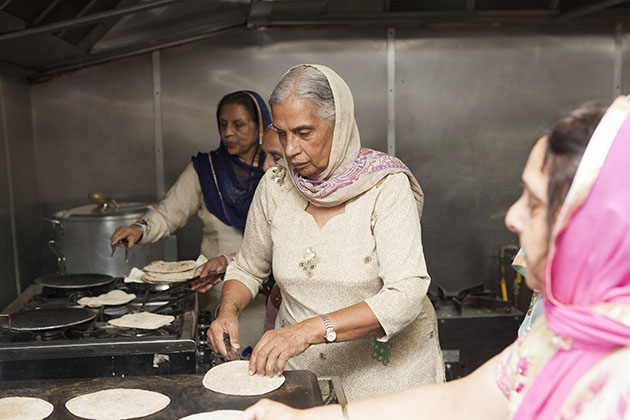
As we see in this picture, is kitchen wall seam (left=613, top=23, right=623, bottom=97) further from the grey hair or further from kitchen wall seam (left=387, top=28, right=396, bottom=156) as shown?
the grey hair

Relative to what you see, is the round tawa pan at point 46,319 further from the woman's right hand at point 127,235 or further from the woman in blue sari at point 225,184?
the woman in blue sari at point 225,184

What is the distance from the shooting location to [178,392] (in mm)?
1505

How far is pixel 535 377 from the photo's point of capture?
37.7 inches

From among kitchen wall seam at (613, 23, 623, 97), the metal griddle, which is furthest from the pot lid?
kitchen wall seam at (613, 23, 623, 97)

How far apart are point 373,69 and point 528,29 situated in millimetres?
1046

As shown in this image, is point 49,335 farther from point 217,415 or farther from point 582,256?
point 582,256

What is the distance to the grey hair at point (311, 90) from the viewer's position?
175 centimetres

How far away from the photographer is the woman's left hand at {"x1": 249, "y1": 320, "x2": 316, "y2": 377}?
1.55 m

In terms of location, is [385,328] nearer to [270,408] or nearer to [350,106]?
[270,408]

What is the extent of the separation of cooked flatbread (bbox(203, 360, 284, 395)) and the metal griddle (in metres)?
0.02

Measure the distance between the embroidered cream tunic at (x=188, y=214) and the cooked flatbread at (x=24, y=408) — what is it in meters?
1.63

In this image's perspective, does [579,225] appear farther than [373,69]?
No

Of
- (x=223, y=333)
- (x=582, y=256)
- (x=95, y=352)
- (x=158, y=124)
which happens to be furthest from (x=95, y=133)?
(x=582, y=256)

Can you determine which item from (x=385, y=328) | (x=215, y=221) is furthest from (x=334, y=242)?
(x=215, y=221)
